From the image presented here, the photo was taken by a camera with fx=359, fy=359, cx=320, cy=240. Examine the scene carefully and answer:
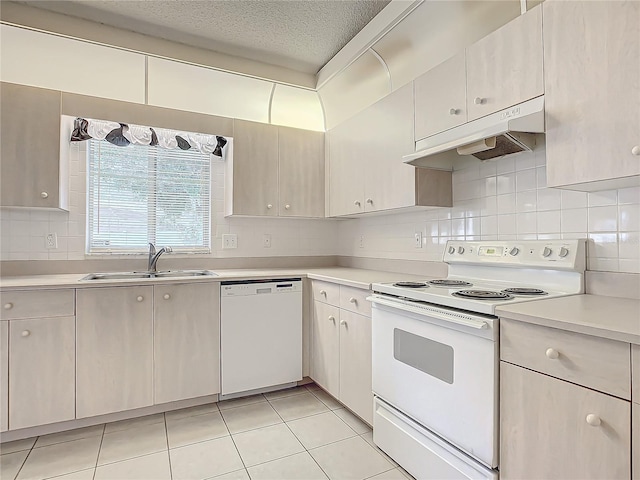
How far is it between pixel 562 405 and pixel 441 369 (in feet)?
1.68

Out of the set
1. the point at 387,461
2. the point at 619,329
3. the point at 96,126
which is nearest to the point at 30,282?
the point at 96,126

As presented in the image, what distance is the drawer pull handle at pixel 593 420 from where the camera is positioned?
1033 mm

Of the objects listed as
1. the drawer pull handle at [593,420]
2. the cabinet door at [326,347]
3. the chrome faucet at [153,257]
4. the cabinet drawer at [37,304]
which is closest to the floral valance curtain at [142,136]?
the chrome faucet at [153,257]

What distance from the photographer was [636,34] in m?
1.22

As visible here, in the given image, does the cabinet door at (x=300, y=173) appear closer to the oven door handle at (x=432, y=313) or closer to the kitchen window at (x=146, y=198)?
the kitchen window at (x=146, y=198)

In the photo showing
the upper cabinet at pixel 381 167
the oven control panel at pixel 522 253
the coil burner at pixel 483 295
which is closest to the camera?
the coil burner at pixel 483 295

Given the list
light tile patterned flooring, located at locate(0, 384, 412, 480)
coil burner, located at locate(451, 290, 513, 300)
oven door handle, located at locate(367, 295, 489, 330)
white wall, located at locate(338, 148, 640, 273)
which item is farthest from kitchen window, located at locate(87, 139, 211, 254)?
coil burner, located at locate(451, 290, 513, 300)

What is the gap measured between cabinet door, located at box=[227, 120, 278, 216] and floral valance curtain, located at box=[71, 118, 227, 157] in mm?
232

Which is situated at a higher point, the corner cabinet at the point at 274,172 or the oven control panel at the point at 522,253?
the corner cabinet at the point at 274,172

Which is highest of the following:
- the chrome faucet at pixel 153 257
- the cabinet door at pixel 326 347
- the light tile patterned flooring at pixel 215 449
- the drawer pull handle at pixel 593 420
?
the chrome faucet at pixel 153 257

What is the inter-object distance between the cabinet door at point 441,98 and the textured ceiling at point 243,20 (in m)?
0.75

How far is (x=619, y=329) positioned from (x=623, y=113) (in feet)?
2.55

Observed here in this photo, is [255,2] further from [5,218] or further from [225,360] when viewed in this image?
[225,360]

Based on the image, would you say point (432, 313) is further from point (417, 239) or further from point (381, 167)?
point (381, 167)
